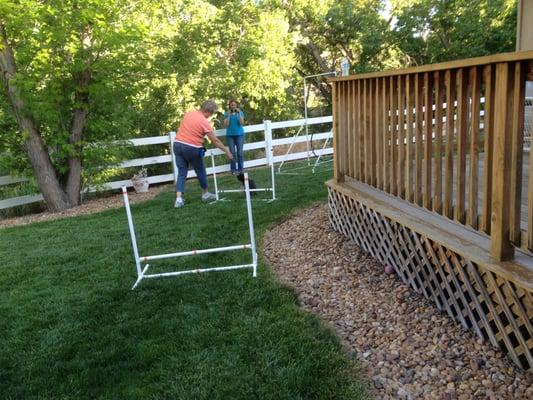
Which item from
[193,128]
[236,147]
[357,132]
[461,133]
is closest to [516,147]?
[461,133]

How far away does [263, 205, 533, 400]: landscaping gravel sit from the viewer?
264 cm

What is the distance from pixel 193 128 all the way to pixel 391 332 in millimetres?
5124

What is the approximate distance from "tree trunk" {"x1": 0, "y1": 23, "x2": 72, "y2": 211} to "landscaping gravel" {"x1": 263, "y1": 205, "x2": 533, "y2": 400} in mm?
5410

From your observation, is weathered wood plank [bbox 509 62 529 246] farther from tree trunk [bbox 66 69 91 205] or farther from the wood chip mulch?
tree trunk [bbox 66 69 91 205]

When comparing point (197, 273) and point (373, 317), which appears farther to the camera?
point (197, 273)

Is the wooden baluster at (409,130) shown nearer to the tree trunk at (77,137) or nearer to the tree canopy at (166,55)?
the tree canopy at (166,55)

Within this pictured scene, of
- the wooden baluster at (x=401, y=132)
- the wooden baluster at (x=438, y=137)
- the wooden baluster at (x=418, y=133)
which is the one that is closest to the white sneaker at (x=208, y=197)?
the wooden baluster at (x=401, y=132)

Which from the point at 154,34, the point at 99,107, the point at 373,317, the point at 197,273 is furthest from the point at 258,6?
the point at 373,317

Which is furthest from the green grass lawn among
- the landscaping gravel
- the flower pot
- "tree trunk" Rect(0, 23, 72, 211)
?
the flower pot

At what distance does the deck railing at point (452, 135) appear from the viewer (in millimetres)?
2564

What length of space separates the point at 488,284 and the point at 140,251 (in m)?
3.75

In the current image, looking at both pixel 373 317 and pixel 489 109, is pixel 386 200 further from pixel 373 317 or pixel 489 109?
pixel 489 109

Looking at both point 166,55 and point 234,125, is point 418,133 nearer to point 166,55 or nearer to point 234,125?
point 234,125

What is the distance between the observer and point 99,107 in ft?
30.2
